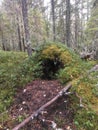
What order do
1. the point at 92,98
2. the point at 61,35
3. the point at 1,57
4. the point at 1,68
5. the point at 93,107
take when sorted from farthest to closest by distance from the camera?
the point at 61,35 → the point at 1,57 → the point at 1,68 → the point at 92,98 → the point at 93,107

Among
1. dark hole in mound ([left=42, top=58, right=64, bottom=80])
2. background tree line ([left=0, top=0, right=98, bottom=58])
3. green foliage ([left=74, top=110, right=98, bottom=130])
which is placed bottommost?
green foliage ([left=74, top=110, right=98, bottom=130])

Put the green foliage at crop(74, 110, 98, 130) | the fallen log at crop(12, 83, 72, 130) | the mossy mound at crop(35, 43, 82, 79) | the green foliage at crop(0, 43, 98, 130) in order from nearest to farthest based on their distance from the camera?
the fallen log at crop(12, 83, 72, 130) → the green foliage at crop(74, 110, 98, 130) → the green foliage at crop(0, 43, 98, 130) → the mossy mound at crop(35, 43, 82, 79)

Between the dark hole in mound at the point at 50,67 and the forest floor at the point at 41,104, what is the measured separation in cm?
53

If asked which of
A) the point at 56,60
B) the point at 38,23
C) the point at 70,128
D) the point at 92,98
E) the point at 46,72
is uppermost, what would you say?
the point at 38,23

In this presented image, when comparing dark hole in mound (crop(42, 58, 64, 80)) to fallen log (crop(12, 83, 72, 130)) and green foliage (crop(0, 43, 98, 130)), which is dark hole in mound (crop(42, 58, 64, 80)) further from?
fallen log (crop(12, 83, 72, 130))

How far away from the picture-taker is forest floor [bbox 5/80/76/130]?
4.30 m

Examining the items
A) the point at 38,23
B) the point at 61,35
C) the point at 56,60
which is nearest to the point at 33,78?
the point at 56,60

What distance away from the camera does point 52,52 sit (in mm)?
6391

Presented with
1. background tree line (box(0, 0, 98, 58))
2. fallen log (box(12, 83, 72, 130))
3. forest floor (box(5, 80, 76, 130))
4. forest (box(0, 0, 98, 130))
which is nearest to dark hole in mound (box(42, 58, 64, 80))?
forest (box(0, 0, 98, 130))

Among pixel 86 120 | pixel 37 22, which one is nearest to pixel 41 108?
pixel 86 120

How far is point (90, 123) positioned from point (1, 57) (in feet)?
17.3

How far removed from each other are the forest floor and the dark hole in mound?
531 mm

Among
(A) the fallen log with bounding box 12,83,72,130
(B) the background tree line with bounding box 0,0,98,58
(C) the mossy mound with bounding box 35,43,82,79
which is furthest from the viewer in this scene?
(B) the background tree line with bounding box 0,0,98,58

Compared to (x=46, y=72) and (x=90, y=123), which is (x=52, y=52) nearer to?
(x=46, y=72)
